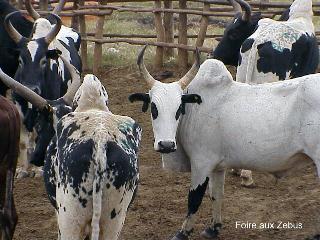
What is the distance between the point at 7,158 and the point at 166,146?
1.11 m

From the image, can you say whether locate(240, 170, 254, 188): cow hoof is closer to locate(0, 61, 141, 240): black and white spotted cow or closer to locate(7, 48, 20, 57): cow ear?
locate(7, 48, 20, 57): cow ear

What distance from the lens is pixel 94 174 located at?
4172 millimetres

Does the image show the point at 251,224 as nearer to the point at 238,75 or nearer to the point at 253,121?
the point at 253,121

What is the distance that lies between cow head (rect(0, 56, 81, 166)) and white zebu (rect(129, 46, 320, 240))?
532 mm

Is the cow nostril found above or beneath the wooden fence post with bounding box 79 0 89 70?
above

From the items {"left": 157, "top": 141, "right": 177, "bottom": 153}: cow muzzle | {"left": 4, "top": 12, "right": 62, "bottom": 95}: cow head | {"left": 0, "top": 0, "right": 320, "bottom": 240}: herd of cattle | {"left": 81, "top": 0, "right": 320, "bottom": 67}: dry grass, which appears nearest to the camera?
{"left": 0, "top": 0, "right": 320, "bottom": 240}: herd of cattle

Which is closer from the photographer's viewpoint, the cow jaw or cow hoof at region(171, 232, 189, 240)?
the cow jaw

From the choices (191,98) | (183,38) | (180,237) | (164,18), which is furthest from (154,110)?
(164,18)

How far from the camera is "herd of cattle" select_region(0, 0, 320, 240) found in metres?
4.25

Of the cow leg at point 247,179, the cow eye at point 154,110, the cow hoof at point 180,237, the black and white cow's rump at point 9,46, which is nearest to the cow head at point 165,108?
the cow eye at point 154,110

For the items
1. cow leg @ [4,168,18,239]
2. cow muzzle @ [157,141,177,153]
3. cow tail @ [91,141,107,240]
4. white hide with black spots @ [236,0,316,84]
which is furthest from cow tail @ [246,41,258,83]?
cow tail @ [91,141,107,240]

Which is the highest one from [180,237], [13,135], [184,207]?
[13,135]

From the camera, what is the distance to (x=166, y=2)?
12.2 meters

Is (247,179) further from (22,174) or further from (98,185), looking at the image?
(98,185)
